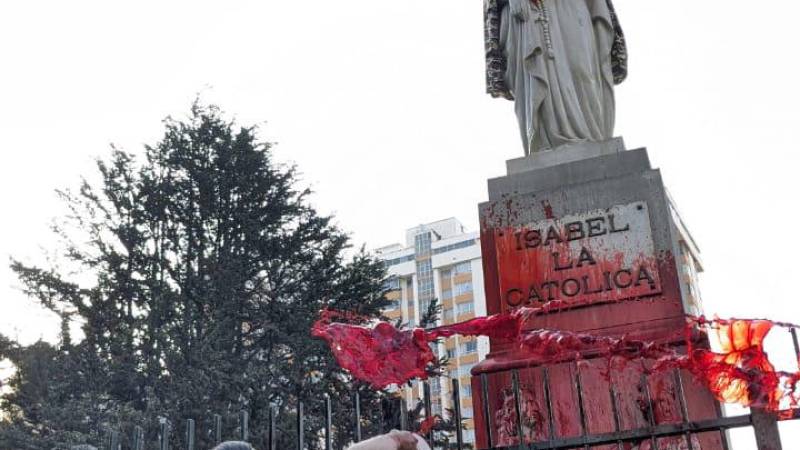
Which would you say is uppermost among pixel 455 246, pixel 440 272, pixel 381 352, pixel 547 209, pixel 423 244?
pixel 423 244

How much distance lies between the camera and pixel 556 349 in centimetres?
408

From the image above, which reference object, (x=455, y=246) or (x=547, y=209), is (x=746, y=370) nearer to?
(x=547, y=209)

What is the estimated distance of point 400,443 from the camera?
2.43 metres

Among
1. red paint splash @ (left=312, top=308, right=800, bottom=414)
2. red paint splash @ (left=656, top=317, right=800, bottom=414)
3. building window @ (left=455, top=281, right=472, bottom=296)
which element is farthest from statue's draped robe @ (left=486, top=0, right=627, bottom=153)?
building window @ (left=455, top=281, right=472, bottom=296)

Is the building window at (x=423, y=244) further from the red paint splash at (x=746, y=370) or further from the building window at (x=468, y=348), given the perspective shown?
the red paint splash at (x=746, y=370)

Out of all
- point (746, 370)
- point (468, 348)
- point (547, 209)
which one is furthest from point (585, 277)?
point (468, 348)

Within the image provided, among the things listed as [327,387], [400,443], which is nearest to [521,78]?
[400,443]

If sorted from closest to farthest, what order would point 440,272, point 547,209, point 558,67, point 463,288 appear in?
point 547,209
point 558,67
point 463,288
point 440,272

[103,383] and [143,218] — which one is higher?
[143,218]

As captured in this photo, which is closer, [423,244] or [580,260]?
[580,260]

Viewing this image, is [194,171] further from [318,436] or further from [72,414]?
[318,436]

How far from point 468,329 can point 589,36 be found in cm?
319

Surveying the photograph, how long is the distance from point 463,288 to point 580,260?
2435 inches

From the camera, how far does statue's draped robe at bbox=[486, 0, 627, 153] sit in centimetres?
585
